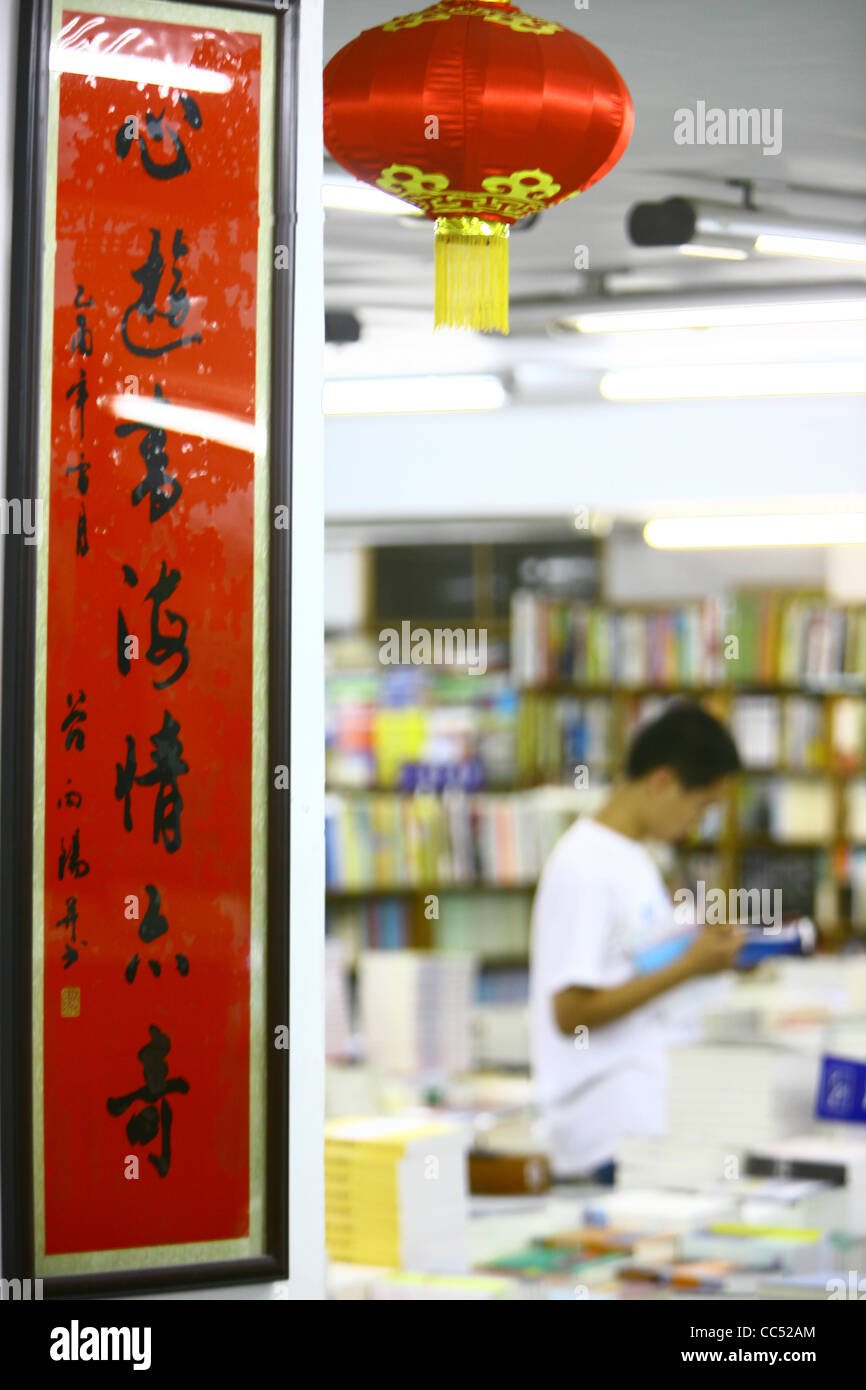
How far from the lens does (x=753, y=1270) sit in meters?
2.35

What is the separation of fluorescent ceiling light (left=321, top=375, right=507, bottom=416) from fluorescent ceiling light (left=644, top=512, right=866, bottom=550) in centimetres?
94

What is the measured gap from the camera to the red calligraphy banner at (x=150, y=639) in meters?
1.64

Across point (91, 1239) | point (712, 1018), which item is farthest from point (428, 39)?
point (712, 1018)

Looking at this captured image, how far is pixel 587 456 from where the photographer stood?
604cm

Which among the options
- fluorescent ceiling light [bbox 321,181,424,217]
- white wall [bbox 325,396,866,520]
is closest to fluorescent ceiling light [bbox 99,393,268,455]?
fluorescent ceiling light [bbox 321,181,424,217]

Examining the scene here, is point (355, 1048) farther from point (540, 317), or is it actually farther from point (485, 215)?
point (485, 215)

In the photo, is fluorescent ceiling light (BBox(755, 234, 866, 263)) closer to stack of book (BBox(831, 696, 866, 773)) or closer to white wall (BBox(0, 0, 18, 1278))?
white wall (BBox(0, 0, 18, 1278))

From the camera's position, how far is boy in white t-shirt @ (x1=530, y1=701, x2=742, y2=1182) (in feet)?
10.6

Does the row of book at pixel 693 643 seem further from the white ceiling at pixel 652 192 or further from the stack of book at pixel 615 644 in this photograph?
the white ceiling at pixel 652 192

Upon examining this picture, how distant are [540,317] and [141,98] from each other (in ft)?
11.8

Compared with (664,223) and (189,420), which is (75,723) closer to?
(189,420)

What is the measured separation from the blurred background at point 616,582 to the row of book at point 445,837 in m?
0.01
